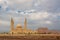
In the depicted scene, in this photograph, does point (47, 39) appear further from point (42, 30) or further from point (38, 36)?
point (42, 30)

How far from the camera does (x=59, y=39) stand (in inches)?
736

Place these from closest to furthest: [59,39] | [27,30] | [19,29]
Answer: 1. [59,39]
2. [19,29]
3. [27,30]

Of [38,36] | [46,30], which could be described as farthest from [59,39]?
[46,30]

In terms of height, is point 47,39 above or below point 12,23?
below

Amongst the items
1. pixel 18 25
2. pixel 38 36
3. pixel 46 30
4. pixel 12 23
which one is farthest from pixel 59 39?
pixel 12 23

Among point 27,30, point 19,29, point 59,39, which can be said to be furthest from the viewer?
point 27,30

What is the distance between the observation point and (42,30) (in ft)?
79.4

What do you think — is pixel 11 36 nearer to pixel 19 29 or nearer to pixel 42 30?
pixel 19 29

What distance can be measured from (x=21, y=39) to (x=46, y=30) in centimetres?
694

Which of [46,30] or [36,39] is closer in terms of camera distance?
[36,39]

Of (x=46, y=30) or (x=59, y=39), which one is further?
(x=46, y=30)

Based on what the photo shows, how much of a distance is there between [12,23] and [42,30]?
17.9ft

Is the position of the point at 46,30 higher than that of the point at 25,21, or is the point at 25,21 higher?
the point at 25,21

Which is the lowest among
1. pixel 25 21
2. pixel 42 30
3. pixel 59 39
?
pixel 59 39
